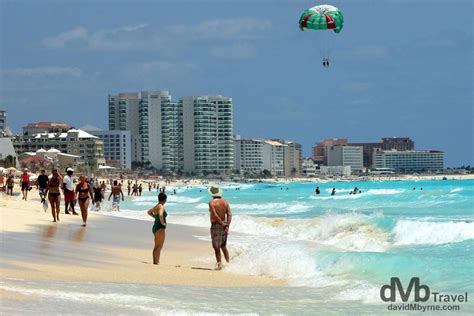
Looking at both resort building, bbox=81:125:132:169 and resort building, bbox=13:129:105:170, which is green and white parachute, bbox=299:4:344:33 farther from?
resort building, bbox=81:125:132:169

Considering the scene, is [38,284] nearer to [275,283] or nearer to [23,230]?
[275,283]

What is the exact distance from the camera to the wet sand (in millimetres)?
10500

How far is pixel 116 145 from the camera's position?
6703 inches

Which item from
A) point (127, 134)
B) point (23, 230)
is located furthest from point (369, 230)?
point (127, 134)

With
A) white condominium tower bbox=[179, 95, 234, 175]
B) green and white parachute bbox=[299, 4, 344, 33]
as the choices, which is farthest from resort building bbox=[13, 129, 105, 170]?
green and white parachute bbox=[299, 4, 344, 33]

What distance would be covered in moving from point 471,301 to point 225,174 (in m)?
176

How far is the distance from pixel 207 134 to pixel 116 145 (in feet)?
75.2

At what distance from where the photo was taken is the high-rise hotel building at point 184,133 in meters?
184

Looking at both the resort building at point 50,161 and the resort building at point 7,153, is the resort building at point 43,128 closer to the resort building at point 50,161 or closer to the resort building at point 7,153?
the resort building at point 50,161

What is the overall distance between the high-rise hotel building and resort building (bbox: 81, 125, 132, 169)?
12456mm

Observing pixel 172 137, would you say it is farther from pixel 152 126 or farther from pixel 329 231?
pixel 329 231

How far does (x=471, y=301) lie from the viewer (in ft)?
29.3

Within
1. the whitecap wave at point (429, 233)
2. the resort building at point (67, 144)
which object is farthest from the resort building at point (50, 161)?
the whitecap wave at point (429, 233)

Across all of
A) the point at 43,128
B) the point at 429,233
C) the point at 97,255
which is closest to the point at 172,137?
the point at 43,128
